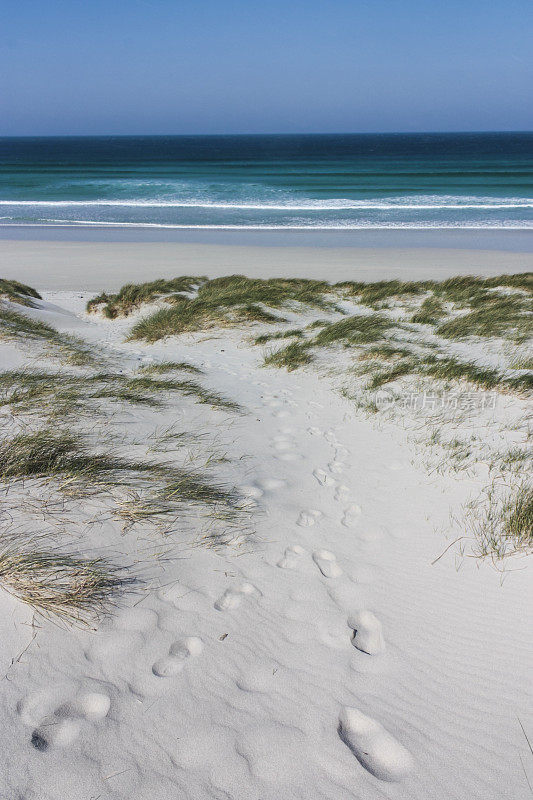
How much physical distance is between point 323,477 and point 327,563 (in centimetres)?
103

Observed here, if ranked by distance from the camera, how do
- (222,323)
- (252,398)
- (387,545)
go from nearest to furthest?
(387,545)
(252,398)
(222,323)

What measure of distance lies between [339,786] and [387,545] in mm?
1464

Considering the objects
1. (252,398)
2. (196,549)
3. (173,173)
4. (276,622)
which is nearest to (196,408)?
(252,398)

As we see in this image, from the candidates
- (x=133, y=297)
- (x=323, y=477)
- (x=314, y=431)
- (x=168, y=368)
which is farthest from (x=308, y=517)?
(x=133, y=297)

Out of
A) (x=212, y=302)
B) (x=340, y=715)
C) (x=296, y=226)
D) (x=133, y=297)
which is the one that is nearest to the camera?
(x=340, y=715)

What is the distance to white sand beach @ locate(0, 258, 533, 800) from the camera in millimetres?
1635

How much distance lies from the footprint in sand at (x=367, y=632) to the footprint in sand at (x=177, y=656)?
0.71m

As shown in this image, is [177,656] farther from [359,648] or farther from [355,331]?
[355,331]

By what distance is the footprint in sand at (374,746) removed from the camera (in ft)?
5.44

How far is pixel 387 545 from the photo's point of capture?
291cm

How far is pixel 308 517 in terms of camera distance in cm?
317

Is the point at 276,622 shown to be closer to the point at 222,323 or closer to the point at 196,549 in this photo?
the point at 196,549

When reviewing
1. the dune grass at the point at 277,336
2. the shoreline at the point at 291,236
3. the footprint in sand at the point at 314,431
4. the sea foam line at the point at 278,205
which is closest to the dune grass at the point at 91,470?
the footprint in sand at the point at 314,431

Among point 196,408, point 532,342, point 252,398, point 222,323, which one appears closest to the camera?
point 196,408
